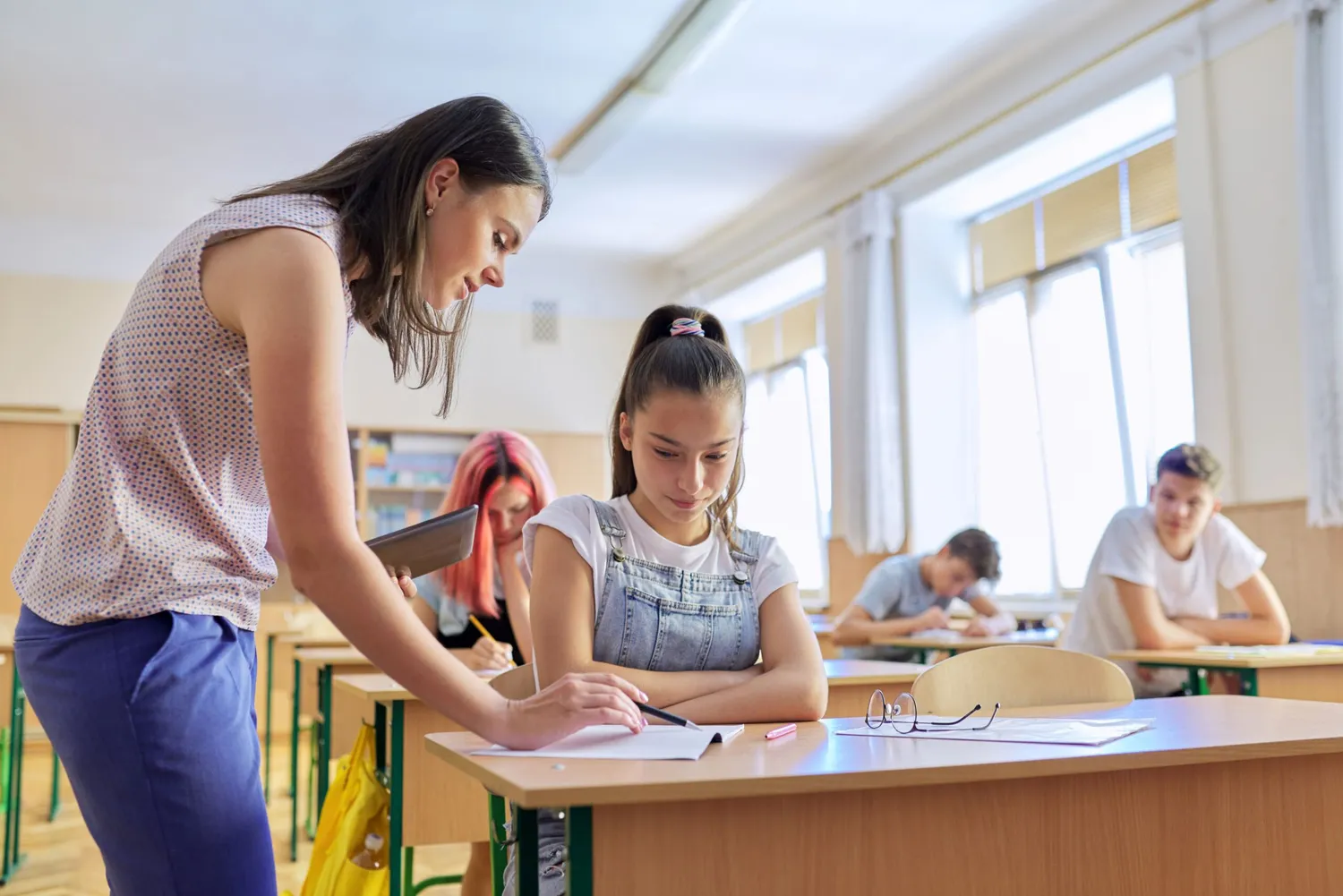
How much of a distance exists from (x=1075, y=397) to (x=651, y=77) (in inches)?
102

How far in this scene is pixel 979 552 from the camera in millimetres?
4773

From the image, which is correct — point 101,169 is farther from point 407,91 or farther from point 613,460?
point 613,460

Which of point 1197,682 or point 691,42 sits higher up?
point 691,42

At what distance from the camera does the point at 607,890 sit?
1.04m

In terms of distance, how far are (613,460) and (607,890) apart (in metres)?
0.92

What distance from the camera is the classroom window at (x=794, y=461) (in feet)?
27.0

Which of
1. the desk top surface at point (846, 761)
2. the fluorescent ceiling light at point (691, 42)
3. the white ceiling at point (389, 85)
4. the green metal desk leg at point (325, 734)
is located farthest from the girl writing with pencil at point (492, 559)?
the white ceiling at point (389, 85)

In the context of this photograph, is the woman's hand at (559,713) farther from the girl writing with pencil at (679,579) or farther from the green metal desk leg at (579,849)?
the girl writing with pencil at (679,579)

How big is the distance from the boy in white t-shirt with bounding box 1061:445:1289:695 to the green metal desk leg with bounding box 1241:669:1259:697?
33cm

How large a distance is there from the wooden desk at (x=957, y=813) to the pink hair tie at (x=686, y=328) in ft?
2.22

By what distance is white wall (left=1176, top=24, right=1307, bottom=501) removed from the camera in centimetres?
428

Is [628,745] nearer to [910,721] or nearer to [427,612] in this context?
[910,721]

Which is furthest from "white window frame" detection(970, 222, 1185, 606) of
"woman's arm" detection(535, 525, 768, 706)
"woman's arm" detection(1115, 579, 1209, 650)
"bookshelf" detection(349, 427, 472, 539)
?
"woman's arm" detection(535, 525, 768, 706)

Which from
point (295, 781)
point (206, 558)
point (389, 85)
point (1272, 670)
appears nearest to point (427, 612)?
point (295, 781)
